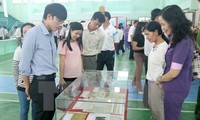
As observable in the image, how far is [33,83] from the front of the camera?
2.03 metres

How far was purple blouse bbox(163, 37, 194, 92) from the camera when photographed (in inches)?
74.4

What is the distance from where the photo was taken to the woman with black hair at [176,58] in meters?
1.89

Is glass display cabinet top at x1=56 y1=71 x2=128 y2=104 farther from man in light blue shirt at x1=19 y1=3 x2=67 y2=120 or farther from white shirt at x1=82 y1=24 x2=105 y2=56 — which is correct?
white shirt at x1=82 y1=24 x2=105 y2=56

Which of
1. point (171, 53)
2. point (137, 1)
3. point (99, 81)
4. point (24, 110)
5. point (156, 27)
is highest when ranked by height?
point (137, 1)

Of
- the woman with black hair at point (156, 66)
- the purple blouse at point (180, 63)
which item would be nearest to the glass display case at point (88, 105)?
the woman with black hair at point (156, 66)

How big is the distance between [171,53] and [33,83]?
4.29ft

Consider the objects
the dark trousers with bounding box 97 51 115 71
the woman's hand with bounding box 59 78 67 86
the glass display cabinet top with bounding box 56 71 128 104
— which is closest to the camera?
the glass display cabinet top with bounding box 56 71 128 104

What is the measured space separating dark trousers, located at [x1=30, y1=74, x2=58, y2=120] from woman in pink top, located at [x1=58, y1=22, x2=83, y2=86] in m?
0.51

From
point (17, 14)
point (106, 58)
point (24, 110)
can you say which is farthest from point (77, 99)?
point (17, 14)

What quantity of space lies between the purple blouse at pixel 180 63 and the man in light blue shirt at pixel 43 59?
102cm

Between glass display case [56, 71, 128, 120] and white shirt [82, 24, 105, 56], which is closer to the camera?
glass display case [56, 71, 128, 120]

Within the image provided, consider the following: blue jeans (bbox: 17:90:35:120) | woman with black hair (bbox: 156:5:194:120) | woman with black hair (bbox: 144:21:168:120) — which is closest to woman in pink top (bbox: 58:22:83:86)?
blue jeans (bbox: 17:90:35:120)

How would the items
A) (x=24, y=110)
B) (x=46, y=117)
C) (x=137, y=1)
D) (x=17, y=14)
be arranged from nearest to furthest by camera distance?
(x=46, y=117) → (x=24, y=110) → (x=137, y=1) → (x=17, y=14)

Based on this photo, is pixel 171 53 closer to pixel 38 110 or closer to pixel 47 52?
pixel 47 52
